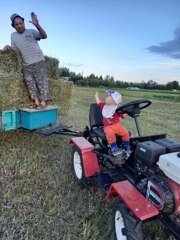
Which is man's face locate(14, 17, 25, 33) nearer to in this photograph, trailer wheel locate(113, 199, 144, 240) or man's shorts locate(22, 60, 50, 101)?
man's shorts locate(22, 60, 50, 101)

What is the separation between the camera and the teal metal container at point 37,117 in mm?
4043

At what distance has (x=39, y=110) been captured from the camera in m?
4.14

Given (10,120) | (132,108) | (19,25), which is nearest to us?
(132,108)

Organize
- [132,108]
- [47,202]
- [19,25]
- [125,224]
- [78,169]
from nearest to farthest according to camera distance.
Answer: [125,224]
[47,202]
[132,108]
[78,169]
[19,25]

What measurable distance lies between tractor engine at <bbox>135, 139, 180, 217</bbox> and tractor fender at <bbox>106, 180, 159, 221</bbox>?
6cm

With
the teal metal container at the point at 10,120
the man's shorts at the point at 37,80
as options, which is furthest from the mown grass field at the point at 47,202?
the man's shorts at the point at 37,80

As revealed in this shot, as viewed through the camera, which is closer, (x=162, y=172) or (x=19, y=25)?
(x=162, y=172)

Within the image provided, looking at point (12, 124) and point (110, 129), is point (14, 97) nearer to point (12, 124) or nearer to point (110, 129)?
point (12, 124)

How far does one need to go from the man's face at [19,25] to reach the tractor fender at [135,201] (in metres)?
3.32

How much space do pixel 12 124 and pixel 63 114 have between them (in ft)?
3.77

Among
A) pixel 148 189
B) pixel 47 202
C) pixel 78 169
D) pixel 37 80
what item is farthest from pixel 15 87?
pixel 148 189

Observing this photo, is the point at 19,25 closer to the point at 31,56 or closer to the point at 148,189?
the point at 31,56

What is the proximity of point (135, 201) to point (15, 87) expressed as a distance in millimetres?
2930

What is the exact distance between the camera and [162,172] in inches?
80.5
